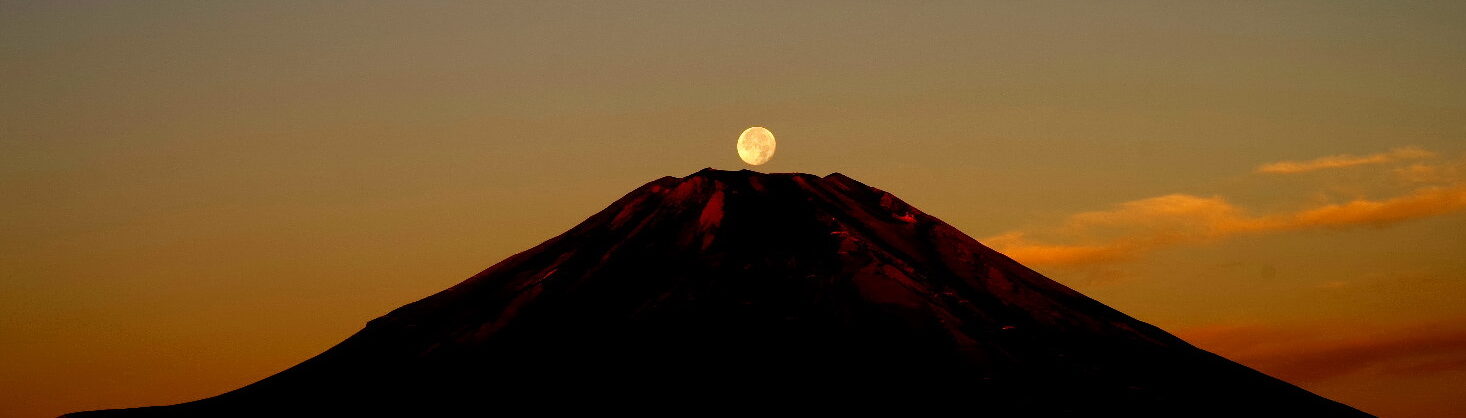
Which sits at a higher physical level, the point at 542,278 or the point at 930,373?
the point at 542,278

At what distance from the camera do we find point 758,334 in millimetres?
85125

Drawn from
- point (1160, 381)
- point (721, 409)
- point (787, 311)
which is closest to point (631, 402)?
point (721, 409)

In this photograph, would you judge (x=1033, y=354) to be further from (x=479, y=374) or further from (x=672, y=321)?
(x=479, y=374)

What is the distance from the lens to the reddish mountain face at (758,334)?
82375 mm

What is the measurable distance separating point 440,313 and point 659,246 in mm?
11777

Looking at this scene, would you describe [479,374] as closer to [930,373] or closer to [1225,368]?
[930,373]

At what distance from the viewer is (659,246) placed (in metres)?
93.7

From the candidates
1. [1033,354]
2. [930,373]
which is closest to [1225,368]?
[1033,354]

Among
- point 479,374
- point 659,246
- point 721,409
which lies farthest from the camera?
point 659,246

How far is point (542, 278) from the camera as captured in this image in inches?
3735

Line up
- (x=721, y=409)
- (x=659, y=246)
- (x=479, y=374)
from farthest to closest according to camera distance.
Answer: (x=659, y=246) → (x=479, y=374) → (x=721, y=409)

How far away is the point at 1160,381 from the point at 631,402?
83.3 feet

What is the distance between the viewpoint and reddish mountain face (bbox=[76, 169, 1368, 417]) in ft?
270

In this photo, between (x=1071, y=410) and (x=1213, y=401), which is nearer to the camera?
(x=1071, y=410)
